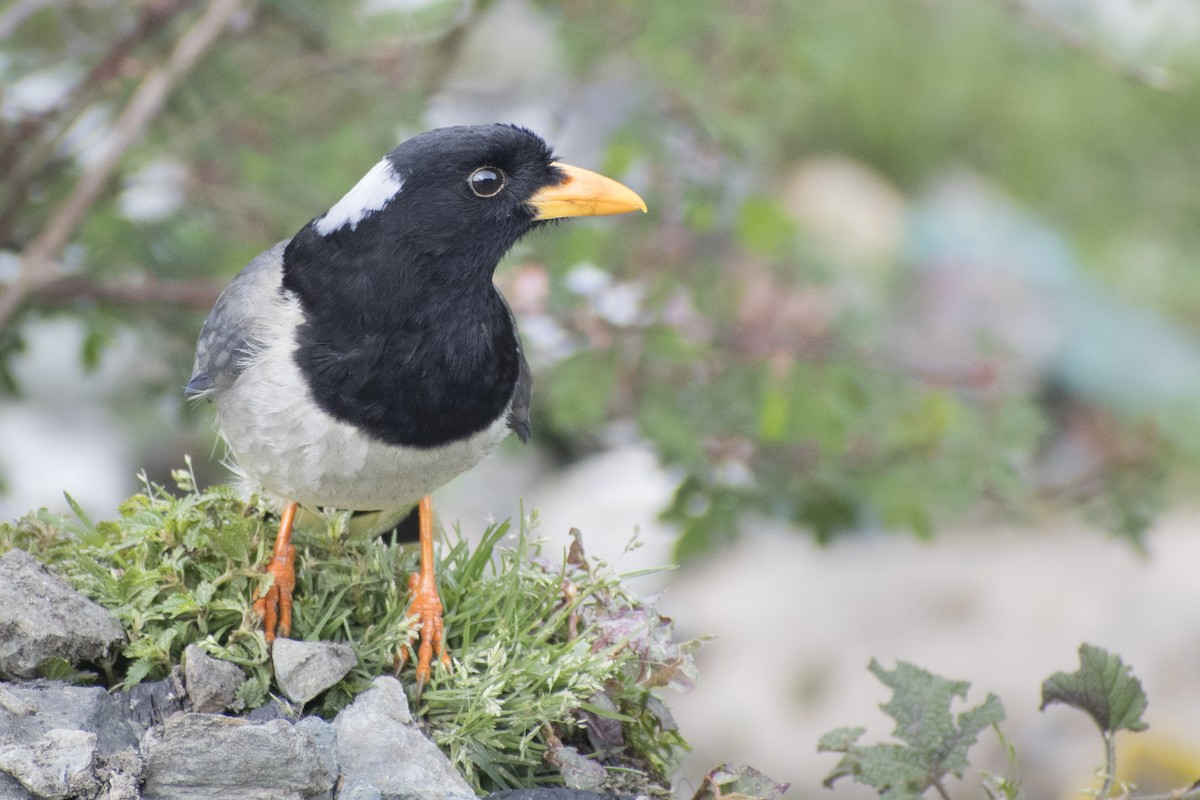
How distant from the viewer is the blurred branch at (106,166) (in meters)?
4.36

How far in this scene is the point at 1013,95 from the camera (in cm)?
1134

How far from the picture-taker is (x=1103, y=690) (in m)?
2.65

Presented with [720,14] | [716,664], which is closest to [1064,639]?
Result: [716,664]

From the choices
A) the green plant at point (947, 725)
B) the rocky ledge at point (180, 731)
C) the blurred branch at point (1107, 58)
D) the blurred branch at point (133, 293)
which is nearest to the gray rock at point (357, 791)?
the rocky ledge at point (180, 731)

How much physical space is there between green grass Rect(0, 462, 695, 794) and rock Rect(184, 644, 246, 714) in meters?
0.03

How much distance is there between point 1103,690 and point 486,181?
172cm

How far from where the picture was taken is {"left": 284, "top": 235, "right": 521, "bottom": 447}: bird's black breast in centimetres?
302

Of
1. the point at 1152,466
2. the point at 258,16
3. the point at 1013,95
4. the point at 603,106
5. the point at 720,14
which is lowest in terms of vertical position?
the point at 1152,466

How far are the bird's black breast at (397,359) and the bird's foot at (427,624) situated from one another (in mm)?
325

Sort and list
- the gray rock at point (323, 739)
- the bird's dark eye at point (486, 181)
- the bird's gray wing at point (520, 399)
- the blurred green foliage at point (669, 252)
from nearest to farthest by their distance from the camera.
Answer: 1. the gray rock at point (323, 739)
2. the bird's dark eye at point (486, 181)
3. the bird's gray wing at point (520, 399)
4. the blurred green foliage at point (669, 252)

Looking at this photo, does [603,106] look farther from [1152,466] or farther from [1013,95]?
[1152,466]

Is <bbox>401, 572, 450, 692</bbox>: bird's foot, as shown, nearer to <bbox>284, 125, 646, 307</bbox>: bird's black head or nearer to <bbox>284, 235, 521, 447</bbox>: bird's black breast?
<bbox>284, 235, 521, 447</bbox>: bird's black breast

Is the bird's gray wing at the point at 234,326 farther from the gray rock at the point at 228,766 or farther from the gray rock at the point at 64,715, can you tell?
the gray rock at the point at 228,766

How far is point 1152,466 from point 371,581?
2877 millimetres
